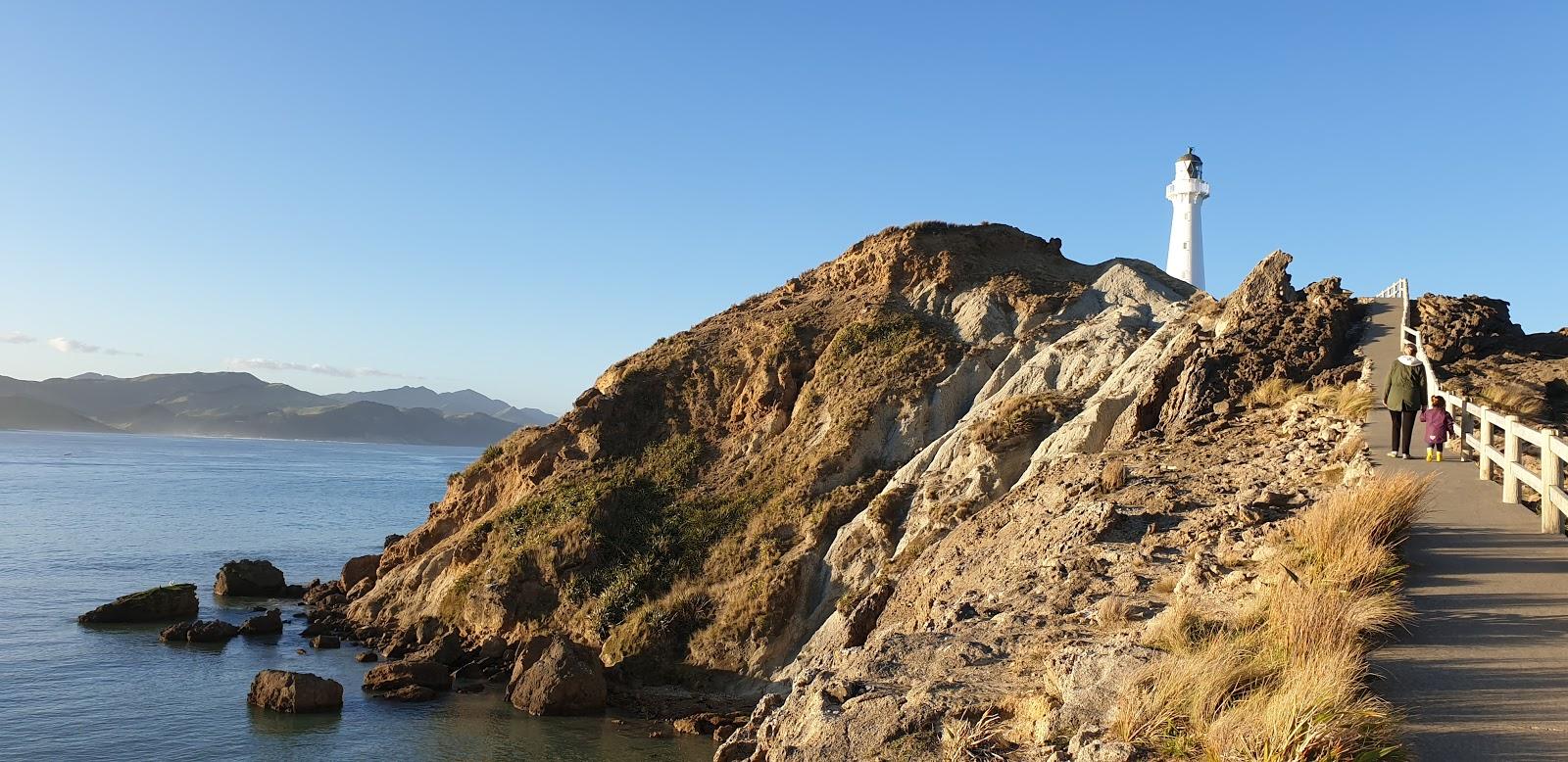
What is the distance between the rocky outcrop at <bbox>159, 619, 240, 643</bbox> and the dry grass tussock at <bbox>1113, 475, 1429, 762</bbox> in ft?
95.4

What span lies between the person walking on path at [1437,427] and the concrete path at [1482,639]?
118cm

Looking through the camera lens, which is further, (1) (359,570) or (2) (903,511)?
(1) (359,570)

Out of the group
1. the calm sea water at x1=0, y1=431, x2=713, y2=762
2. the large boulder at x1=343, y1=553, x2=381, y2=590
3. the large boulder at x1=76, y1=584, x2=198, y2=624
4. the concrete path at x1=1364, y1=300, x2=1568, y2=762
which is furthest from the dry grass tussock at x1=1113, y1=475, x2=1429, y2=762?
the large boulder at x1=76, y1=584, x2=198, y2=624

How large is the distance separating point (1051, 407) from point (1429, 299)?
29.0 feet

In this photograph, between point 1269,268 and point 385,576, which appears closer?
point 1269,268

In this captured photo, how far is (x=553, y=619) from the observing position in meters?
27.3

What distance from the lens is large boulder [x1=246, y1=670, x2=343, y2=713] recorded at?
22228 mm

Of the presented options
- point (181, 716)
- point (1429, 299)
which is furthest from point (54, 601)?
point (1429, 299)

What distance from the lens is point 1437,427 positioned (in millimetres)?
13500

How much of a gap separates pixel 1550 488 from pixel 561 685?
18.4 m

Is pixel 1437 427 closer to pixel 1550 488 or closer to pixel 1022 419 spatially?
pixel 1550 488

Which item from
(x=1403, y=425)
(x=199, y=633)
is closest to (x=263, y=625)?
(x=199, y=633)

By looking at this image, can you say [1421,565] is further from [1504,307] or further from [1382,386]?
[1504,307]

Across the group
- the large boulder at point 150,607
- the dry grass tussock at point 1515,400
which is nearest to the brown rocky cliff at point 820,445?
Answer: the dry grass tussock at point 1515,400
